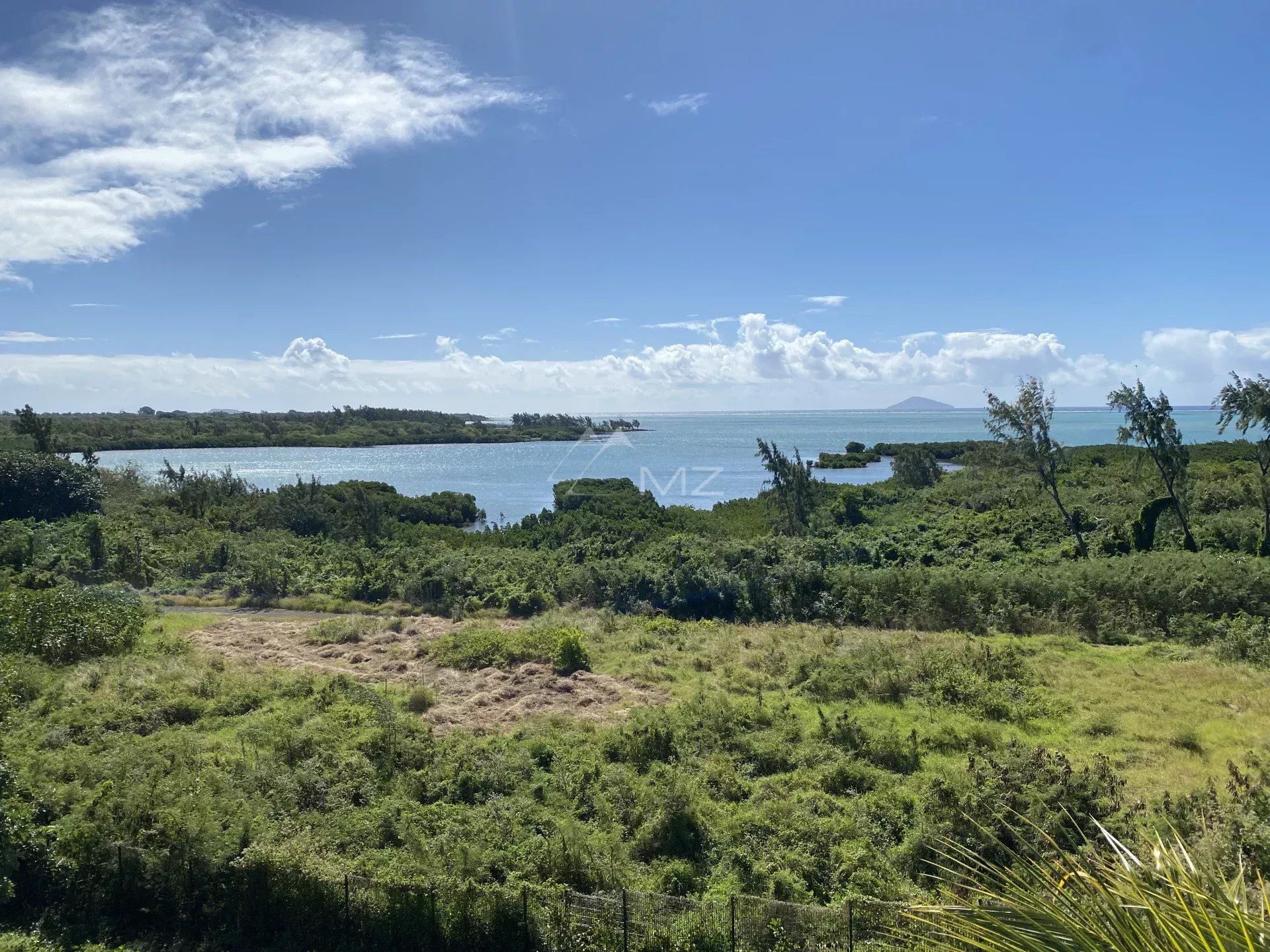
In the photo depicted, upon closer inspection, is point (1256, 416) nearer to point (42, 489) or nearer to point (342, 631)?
point (342, 631)

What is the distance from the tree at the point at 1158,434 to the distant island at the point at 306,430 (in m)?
62.2

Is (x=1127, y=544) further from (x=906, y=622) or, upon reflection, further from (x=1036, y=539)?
(x=906, y=622)

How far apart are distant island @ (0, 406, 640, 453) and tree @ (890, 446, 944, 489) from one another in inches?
1484

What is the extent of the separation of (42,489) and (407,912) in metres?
42.9

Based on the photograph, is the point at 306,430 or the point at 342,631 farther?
the point at 306,430

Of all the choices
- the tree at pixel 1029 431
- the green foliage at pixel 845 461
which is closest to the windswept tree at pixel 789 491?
the tree at pixel 1029 431

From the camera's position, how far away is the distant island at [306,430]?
3863 inches

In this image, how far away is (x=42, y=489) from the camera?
1577 inches

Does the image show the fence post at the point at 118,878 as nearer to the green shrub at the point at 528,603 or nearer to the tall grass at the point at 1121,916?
the tall grass at the point at 1121,916

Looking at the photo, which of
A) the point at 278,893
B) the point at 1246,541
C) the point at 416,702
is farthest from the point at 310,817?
the point at 1246,541

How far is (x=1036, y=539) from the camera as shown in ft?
99.6

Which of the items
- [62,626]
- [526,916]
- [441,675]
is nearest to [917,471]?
[441,675]

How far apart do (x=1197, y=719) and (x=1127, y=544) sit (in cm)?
1585

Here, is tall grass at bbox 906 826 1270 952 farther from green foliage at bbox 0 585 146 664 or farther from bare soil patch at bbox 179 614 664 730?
green foliage at bbox 0 585 146 664
